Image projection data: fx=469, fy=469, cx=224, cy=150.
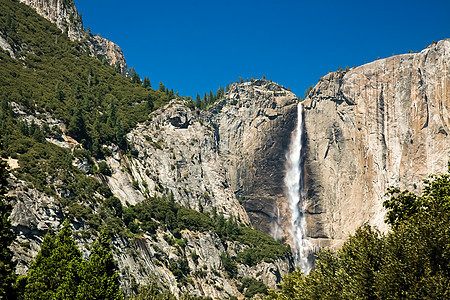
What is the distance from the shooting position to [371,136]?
15875cm

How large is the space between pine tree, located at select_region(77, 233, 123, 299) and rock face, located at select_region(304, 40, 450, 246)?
12001cm

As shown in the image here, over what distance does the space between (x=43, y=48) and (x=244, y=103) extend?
2986 inches

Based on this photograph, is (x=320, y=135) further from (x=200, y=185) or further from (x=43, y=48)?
(x=43, y=48)

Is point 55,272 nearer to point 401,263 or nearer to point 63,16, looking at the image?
point 401,263

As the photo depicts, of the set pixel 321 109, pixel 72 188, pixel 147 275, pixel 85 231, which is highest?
pixel 321 109

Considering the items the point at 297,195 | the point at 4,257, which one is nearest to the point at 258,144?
the point at 297,195

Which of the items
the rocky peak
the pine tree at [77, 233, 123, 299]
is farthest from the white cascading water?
the pine tree at [77, 233, 123, 299]

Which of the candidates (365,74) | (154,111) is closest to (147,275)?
(154,111)

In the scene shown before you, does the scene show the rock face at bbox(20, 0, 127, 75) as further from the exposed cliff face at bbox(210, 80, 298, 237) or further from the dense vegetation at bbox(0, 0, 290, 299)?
the exposed cliff face at bbox(210, 80, 298, 237)

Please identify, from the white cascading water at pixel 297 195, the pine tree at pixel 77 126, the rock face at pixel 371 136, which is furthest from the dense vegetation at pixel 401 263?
the white cascading water at pixel 297 195

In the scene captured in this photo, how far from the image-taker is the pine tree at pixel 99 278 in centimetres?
4084

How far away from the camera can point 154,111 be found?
491 feet

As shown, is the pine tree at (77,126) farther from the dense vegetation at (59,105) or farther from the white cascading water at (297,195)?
the white cascading water at (297,195)

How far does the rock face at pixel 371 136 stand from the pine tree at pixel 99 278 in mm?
120012
